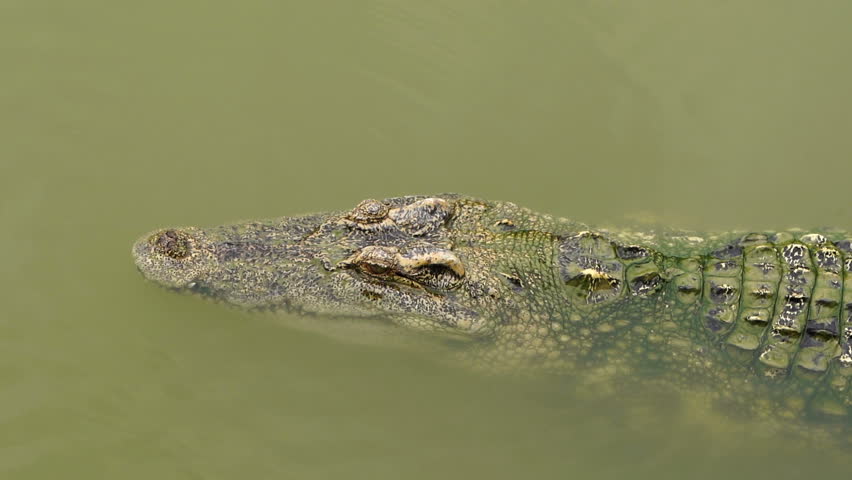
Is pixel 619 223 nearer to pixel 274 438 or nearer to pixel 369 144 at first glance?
pixel 369 144

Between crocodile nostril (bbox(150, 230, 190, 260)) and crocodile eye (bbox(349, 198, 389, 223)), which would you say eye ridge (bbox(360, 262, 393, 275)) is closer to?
crocodile eye (bbox(349, 198, 389, 223))

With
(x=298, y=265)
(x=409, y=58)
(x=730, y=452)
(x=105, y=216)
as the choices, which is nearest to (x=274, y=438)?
(x=298, y=265)

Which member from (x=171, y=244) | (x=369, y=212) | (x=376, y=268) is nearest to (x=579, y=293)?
(x=376, y=268)

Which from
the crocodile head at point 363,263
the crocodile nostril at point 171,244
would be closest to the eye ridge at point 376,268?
the crocodile head at point 363,263

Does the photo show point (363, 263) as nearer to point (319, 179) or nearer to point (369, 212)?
point (369, 212)

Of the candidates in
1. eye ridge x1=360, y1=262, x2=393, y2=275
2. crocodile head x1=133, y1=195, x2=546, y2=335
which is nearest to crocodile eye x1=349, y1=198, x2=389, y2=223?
crocodile head x1=133, y1=195, x2=546, y2=335

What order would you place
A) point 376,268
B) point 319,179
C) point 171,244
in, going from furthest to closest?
1. point 319,179
2. point 171,244
3. point 376,268

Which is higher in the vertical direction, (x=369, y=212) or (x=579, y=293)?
(x=369, y=212)
